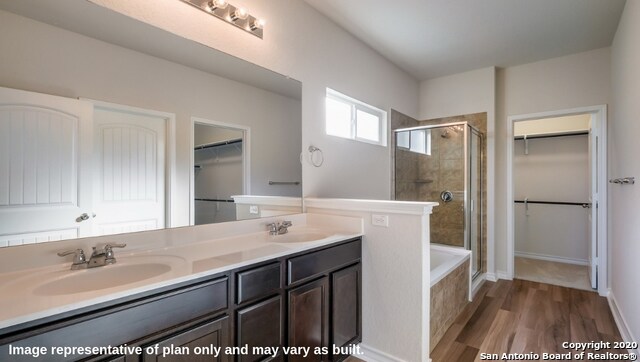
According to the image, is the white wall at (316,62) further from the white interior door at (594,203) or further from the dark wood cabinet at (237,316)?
the white interior door at (594,203)

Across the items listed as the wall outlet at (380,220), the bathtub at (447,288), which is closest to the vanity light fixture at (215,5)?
the wall outlet at (380,220)

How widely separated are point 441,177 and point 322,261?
2.55 metres

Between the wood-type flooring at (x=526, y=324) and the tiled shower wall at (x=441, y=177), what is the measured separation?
71cm

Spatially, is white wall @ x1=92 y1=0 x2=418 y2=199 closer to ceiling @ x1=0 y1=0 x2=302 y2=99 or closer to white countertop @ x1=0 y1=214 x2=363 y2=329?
ceiling @ x1=0 y1=0 x2=302 y2=99

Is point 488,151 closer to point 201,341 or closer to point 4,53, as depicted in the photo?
point 201,341

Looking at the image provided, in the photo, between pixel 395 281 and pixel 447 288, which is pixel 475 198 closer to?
pixel 447 288

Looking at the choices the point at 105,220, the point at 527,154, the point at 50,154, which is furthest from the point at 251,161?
the point at 527,154

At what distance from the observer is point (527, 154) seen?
4.69 meters

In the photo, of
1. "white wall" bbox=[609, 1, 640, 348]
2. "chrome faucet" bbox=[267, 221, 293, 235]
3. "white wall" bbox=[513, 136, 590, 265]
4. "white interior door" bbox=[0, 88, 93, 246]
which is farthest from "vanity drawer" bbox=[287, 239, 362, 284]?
"white wall" bbox=[513, 136, 590, 265]

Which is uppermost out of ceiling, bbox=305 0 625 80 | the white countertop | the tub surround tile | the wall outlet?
ceiling, bbox=305 0 625 80

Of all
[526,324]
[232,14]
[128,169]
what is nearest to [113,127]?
[128,169]

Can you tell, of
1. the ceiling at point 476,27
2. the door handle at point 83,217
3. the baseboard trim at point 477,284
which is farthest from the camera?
the baseboard trim at point 477,284

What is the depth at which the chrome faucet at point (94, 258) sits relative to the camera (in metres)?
1.25

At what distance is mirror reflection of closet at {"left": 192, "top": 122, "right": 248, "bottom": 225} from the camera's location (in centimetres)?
181
